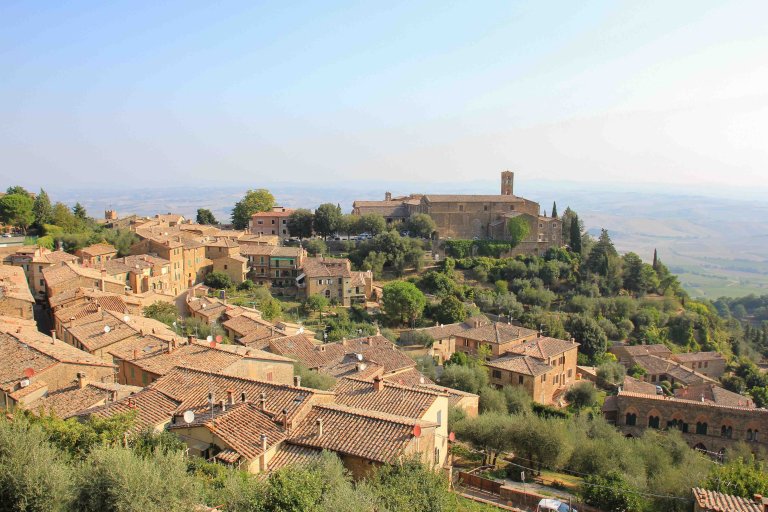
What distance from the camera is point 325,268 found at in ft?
144

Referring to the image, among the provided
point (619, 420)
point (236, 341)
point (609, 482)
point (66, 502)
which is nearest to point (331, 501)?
point (66, 502)

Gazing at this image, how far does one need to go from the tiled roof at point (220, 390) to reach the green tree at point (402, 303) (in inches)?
1018

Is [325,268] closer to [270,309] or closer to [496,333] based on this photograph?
[270,309]

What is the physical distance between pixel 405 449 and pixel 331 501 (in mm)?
3546

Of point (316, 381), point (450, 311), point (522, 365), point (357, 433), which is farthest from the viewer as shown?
point (450, 311)

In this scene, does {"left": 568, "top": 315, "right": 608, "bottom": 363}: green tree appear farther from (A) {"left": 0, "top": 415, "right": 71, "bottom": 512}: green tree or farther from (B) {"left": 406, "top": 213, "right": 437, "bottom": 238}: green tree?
(A) {"left": 0, "top": 415, "right": 71, "bottom": 512}: green tree

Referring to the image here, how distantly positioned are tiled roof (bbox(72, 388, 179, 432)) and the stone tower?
6238 centimetres

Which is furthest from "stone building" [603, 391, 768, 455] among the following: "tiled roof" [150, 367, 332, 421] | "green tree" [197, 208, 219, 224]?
"green tree" [197, 208, 219, 224]

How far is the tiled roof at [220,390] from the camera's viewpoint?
1367cm

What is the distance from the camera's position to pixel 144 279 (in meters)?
36.2

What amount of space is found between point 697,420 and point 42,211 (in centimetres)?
4581

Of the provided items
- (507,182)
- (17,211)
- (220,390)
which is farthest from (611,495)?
(507,182)

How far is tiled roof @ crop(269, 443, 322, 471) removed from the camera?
466 inches

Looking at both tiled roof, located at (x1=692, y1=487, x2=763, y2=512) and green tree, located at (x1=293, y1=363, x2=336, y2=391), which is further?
green tree, located at (x1=293, y1=363, x2=336, y2=391)
